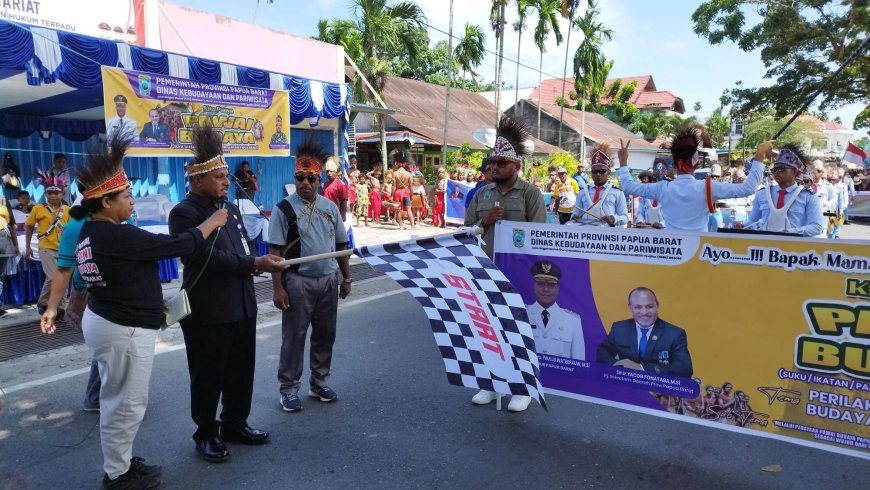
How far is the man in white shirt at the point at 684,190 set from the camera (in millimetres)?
5105

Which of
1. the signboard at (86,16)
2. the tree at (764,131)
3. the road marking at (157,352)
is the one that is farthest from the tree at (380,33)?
the tree at (764,131)

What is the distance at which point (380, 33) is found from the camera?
22.7m

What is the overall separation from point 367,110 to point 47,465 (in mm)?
12016

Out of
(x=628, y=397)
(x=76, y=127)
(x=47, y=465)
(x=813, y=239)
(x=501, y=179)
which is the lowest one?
(x=47, y=465)

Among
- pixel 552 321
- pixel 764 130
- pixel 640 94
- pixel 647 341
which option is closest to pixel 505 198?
pixel 552 321

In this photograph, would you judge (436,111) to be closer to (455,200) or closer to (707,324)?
(455,200)

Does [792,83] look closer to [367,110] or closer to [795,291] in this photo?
[367,110]

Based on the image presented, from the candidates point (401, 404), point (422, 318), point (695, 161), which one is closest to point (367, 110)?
point (422, 318)

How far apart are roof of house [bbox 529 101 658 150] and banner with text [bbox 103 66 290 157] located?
1300 inches

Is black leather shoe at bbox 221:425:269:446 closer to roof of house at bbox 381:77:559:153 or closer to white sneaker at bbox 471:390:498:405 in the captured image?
white sneaker at bbox 471:390:498:405

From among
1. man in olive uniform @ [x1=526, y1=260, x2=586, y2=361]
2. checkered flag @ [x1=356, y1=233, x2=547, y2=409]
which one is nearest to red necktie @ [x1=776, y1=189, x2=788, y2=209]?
man in olive uniform @ [x1=526, y1=260, x2=586, y2=361]

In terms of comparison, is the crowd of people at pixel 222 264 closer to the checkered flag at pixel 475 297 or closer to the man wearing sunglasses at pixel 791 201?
the man wearing sunglasses at pixel 791 201

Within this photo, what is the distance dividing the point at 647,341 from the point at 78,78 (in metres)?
7.78

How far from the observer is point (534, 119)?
42.3 metres
